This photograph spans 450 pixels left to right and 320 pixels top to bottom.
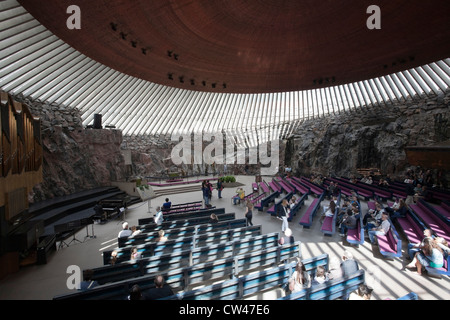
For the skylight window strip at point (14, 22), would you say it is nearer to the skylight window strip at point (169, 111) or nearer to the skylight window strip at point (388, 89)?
the skylight window strip at point (169, 111)

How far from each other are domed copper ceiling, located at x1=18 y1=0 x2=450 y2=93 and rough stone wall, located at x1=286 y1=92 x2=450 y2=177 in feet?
22.3

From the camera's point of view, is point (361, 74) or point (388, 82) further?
point (388, 82)

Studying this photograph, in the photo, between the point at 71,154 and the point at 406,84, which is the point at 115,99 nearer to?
the point at 71,154

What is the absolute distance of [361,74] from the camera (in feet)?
41.8

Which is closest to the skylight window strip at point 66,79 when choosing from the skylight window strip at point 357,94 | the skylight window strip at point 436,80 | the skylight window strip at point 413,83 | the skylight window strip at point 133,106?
the skylight window strip at point 133,106

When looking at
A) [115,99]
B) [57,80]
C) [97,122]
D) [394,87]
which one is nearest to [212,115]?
[115,99]

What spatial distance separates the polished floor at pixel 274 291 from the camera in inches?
171

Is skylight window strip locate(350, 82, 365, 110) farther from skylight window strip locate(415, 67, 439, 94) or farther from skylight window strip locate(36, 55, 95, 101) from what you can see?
skylight window strip locate(36, 55, 95, 101)

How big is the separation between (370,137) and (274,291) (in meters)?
19.0
